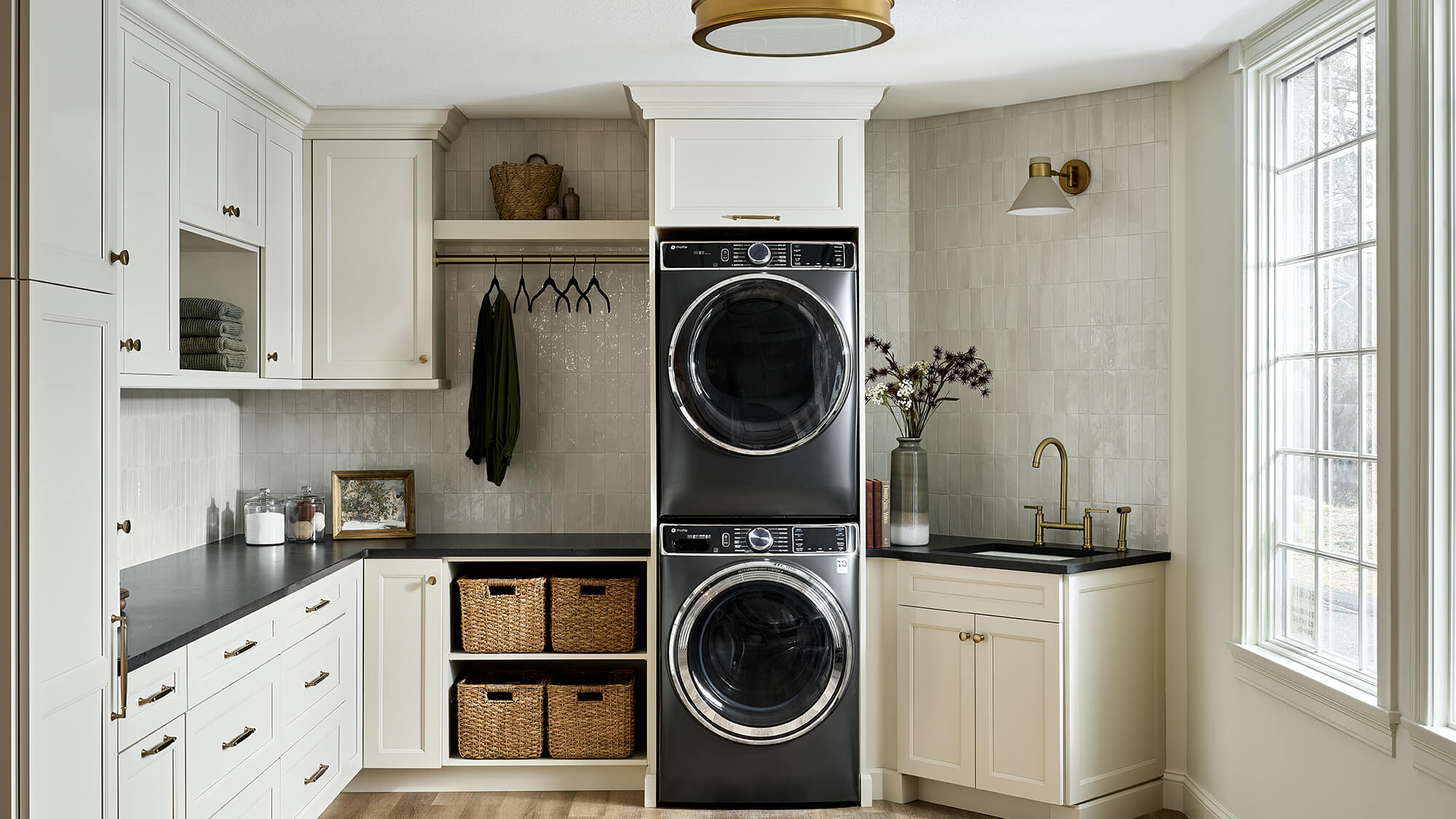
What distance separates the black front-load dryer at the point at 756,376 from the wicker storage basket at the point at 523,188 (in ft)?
2.18

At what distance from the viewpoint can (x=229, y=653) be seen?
8.41 feet

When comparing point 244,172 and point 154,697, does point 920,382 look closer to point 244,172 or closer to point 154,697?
point 244,172

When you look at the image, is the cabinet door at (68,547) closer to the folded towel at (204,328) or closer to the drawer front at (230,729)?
the drawer front at (230,729)

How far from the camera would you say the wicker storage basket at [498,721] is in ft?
11.9

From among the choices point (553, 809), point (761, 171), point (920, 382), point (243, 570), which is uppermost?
point (761, 171)

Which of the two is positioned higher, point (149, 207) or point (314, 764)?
point (149, 207)

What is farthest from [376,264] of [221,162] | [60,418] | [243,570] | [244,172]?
[60,418]

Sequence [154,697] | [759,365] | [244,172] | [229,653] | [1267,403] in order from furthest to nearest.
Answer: [759,365], [244,172], [1267,403], [229,653], [154,697]

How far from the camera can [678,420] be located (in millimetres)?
3436

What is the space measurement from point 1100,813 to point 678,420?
72.9 inches

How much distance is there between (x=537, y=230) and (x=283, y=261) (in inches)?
34.4

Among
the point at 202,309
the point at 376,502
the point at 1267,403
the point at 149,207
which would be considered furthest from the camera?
the point at 376,502

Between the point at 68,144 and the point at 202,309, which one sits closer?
the point at 68,144
